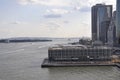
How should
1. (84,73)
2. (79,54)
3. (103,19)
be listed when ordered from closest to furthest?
(84,73), (79,54), (103,19)

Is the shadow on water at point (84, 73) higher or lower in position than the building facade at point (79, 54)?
lower

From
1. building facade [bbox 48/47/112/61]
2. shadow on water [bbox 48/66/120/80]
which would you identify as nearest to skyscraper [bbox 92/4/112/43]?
building facade [bbox 48/47/112/61]

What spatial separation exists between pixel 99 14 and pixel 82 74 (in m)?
133

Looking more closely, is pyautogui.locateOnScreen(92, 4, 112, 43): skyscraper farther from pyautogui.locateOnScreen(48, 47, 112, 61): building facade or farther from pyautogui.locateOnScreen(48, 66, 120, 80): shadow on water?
pyautogui.locateOnScreen(48, 66, 120, 80): shadow on water

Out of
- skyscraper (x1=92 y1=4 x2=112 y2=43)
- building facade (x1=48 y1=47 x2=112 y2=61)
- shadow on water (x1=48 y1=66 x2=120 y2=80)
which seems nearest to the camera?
shadow on water (x1=48 y1=66 x2=120 y2=80)

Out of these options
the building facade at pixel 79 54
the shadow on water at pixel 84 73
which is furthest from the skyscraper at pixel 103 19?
the shadow on water at pixel 84 73

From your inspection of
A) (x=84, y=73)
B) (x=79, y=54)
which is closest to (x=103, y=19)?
(x=79, y=54)

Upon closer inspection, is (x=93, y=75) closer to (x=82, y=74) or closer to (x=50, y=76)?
(x=82, y=74)

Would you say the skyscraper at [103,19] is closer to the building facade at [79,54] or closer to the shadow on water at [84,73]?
the building facade at [79,54]

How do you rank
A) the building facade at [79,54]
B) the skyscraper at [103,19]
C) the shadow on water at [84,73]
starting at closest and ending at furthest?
the shadow on water at [84,73] → the building facade at [79,54] → the skyscraper at [103,19]

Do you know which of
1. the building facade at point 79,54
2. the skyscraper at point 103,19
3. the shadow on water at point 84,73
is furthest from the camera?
the skyscraper at point 103,19

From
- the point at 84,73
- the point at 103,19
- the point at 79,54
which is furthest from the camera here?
the point at 103,19

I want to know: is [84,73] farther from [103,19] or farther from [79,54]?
[103,19]

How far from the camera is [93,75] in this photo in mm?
41719
